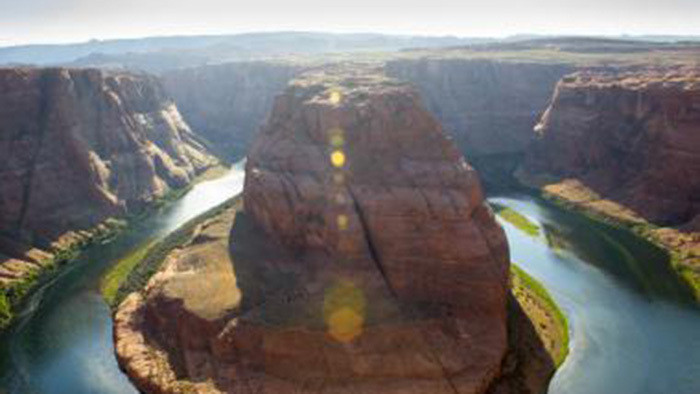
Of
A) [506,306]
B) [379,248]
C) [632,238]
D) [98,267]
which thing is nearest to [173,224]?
[98,267]

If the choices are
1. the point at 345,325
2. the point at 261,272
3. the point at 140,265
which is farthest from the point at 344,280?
the point at 140,265

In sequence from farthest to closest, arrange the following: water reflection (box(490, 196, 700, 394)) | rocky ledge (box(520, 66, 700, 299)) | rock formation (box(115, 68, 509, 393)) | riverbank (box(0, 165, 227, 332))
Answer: rocky ledge (box(520, 66, 700, 299))
riverbank (box(0, 165, 227, 332))
water reflection (box(490, 196, 700, 394))
rock formation (box(115, 68, 509, 393))

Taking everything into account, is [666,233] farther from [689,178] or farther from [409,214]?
[409,214]

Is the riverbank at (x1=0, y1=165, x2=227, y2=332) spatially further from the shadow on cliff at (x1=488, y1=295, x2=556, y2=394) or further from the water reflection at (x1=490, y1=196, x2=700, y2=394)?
the water reflection at (x1=490, y1=196, x2=700, y2=394)

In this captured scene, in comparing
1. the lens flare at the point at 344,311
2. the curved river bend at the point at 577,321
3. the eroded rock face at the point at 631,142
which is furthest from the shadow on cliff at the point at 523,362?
the eroded rock face at the point at 631,142

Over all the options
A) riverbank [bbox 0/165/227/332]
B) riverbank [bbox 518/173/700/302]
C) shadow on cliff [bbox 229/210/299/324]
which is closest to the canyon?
shadow on cliff [bbox 229/210/299/324]

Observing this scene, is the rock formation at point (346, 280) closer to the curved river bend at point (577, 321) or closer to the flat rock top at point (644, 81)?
the curved river bend at point (577, 321)
